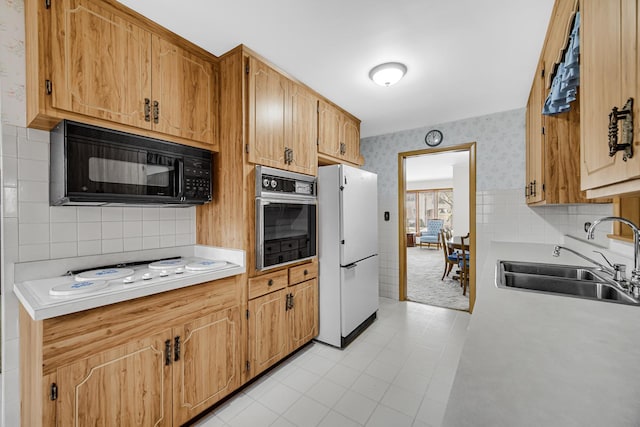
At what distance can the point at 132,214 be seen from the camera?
1.79m

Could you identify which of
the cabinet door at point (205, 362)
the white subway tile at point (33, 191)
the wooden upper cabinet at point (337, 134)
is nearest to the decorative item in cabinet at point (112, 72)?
the white subway tile at point (33, 191)

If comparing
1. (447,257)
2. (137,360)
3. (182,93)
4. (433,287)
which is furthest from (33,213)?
(447,257)

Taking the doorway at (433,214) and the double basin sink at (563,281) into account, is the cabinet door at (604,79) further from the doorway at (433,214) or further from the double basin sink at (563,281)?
the doorway at (433,214)

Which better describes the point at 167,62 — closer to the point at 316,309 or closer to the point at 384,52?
the point at 384,52

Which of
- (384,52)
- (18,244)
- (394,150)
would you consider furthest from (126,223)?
(394,150)

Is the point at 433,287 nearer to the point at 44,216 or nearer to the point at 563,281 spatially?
the point at 563,281

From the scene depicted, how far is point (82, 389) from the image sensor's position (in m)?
1.12

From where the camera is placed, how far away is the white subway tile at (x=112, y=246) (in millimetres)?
1653

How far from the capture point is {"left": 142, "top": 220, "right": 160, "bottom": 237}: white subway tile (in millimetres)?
1853

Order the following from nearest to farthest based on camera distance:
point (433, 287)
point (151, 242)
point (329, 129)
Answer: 1. point (151, 242)
2. point (329, 129)
3. point (433, 287)

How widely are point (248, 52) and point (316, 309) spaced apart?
219 centimetres

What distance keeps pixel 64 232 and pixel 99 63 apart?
0.95m

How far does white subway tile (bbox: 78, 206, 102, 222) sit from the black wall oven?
956mm

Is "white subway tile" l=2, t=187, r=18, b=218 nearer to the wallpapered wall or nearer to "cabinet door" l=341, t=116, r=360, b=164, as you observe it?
the wallpapered wall
